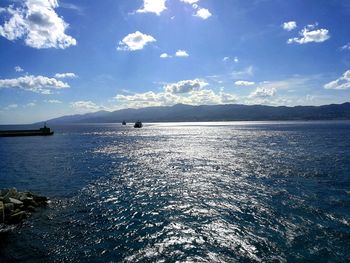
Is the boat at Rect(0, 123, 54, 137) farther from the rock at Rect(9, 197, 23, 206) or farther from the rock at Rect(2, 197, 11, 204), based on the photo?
the rock at Rect(2, 197, 11, 204)

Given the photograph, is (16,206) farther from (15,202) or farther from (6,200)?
(6,200)

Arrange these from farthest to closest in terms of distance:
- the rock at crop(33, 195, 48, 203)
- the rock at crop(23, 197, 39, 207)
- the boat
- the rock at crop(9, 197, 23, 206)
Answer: the boat, the rock at crop(33, 195, 48, 203), the rock at crop(23, 197, 39, 207), the rock at crop(9, 197, 23, 206)

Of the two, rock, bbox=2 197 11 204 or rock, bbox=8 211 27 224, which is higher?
rock, bbox=2 197 11 204

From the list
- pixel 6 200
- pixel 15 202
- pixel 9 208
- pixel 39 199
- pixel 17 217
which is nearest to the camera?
pixel 17 217

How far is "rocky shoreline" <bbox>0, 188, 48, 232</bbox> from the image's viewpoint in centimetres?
2354

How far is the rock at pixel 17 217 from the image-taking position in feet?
78.0

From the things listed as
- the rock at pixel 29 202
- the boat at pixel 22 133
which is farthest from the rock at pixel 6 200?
the boat at pixel 22 133

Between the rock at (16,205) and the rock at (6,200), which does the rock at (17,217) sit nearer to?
the rock at (16,205)

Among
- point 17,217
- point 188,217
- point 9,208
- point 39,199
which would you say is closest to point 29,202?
point 39,199

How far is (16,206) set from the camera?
25.8m

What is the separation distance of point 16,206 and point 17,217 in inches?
79.1

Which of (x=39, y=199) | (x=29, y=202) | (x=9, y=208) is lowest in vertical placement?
(x=39, y=199)

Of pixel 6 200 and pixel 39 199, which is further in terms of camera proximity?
pixel 39 199

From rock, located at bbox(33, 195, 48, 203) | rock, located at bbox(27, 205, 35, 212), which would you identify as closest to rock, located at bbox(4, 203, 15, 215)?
rock, located at bbox(27, 205, 35, 212)
